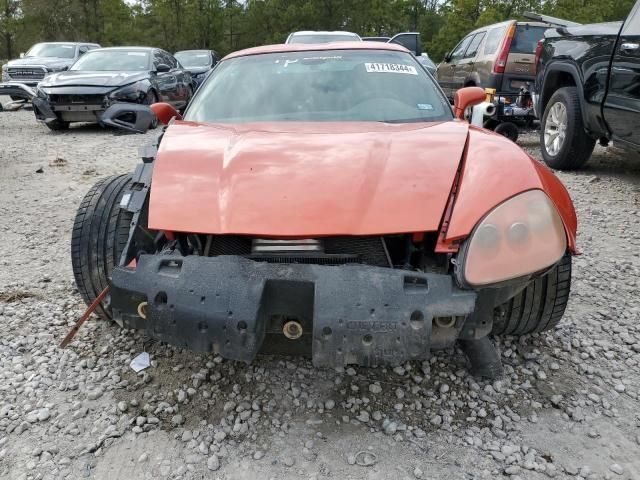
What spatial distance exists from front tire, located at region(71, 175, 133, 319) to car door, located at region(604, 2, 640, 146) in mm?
4183

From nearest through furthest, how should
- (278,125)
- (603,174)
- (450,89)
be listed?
(278,125) → (603,174) → (450,89)

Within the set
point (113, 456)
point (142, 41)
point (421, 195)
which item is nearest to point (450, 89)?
point (421, 195)

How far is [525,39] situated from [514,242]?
7.40 metres

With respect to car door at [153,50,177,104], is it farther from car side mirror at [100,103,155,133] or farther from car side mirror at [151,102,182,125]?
car side mirror at [100,103,155,133]

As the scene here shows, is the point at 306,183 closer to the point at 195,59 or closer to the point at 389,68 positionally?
the point at 389,68

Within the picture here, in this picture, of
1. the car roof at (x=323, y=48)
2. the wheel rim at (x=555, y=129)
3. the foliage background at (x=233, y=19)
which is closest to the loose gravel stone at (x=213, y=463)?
the car roof at (x=323, y=48)

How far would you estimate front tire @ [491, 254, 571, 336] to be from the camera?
2.32m

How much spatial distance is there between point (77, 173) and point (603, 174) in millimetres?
5992

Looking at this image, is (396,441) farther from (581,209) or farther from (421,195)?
(581,209)

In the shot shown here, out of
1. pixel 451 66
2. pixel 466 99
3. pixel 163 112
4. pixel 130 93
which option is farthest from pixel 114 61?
pixel 466 99

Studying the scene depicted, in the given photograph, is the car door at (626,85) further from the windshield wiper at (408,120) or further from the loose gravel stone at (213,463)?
the loose gravel stone at (213,463)

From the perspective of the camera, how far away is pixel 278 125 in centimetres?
271

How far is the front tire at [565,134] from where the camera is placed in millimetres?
5617

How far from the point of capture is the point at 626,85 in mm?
4645
